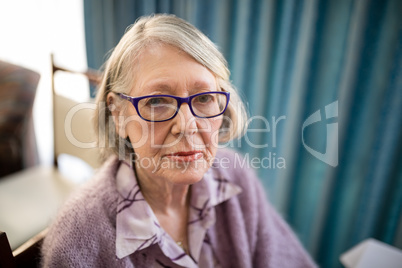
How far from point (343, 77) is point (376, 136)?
1.11 feet

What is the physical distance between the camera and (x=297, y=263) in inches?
43.0

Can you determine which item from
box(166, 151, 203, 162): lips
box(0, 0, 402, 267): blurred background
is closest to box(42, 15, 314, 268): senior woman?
box(166, 151, 203, 162): lips

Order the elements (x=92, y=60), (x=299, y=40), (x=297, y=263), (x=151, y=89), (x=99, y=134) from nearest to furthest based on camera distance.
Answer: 1. (x=151, y=89)
2. (x=99, y=134)
3. (x=297, y=263)
4. (x=299, y=40)
5. (x=92, y=60)

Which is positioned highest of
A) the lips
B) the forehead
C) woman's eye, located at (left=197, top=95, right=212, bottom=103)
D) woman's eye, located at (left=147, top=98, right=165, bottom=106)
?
the forehead

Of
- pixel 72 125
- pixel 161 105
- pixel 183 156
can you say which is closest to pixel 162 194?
pixel 183 156

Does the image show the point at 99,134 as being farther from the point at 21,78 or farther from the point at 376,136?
the point at 376,136

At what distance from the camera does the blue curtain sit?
1.34 m

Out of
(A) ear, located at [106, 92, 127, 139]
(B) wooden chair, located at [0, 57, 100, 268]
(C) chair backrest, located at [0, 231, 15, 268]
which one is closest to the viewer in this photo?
(C) chair backrest, located at [0, 231, 15, 268]

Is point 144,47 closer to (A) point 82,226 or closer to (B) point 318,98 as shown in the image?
(A) point 82,226

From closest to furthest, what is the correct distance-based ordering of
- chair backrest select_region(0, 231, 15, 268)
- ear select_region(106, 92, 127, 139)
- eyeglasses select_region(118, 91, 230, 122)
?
1. chair backrest select_region(0, 231, 15, 268)
2. eyeglasses select_region(118, 91, 230, 122)
3. ear select_region(106, 92, 127, 139)

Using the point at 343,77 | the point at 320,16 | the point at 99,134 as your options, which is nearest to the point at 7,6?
the point at 99,134

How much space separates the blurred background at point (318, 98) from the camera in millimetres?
1340

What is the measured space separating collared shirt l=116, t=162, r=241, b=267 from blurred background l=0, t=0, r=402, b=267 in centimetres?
54

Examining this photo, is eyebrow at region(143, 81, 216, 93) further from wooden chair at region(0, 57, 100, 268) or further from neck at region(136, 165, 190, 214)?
wooden chair at region(0, 57, 100, 268)
